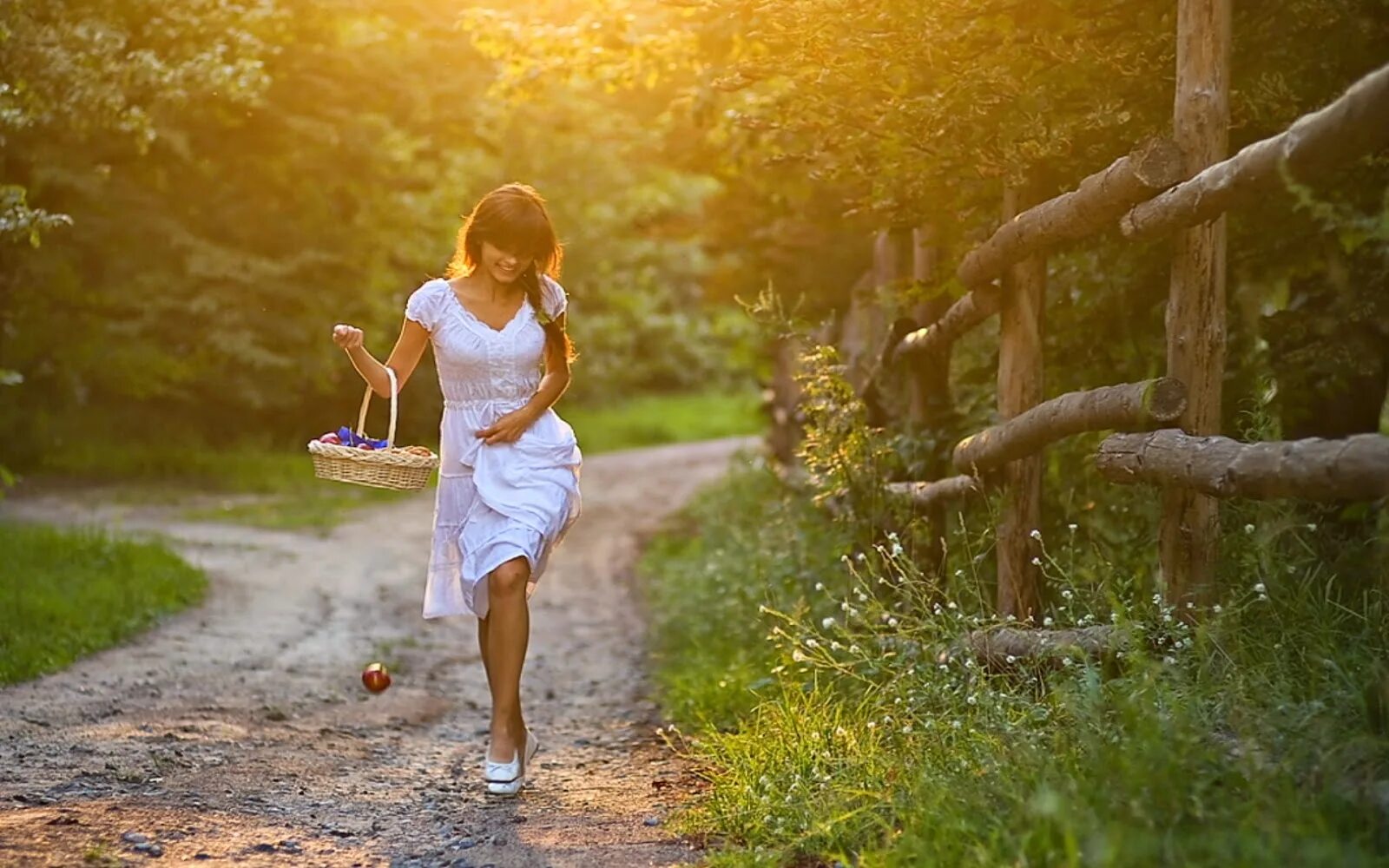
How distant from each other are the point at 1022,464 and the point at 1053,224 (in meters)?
1.00

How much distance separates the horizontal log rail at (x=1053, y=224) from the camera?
193 inches

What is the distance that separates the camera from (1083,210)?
17.4 ft

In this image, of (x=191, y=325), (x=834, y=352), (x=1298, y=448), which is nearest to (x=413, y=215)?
(x=191, y=325)

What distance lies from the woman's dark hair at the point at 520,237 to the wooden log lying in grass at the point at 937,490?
1600 millimetres

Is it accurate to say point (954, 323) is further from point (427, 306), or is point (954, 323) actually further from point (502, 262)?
point (427, 306)

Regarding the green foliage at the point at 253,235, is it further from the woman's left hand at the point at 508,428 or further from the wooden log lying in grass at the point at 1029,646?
the wooden log lying in grass at the point at 1029,646

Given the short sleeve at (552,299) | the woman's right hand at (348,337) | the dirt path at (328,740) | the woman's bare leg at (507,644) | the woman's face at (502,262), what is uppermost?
the woman's face at (502,262)

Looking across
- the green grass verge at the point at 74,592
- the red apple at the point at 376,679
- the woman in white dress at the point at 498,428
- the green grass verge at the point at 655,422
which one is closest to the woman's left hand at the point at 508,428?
the woman in white dress at the point at 498,428

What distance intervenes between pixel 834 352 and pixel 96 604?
4448 millimetres

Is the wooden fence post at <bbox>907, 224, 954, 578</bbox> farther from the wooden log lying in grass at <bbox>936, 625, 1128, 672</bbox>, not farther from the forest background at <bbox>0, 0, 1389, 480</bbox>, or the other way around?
the wooden log lying in grass at <bbox>936, 625, 1128, 672</bbox>

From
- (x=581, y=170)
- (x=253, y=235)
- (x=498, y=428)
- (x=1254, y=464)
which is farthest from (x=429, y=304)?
(x=581, y=170)

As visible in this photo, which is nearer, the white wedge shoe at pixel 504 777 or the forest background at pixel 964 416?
the forest background at pixel 964 416

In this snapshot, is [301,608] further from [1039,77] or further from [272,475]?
[272,475]

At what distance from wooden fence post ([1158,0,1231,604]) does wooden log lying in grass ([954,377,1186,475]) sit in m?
0.08
